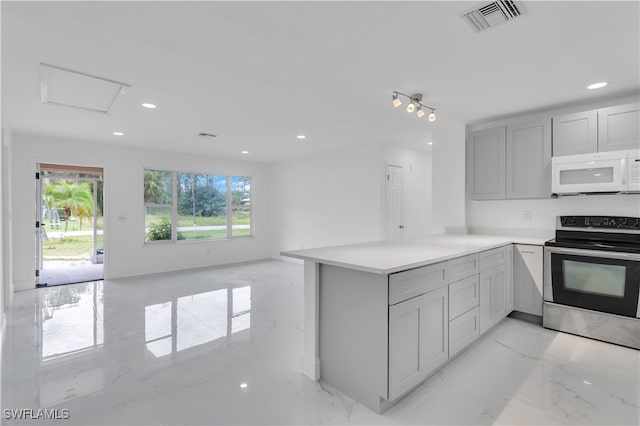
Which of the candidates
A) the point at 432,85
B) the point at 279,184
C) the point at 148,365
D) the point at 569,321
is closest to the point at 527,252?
the point at 569,321

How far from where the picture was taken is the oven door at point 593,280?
8.56 ft

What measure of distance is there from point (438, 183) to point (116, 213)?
5387 mm

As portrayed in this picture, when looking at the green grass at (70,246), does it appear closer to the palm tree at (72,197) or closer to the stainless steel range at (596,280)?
the palm tree at (72,197)

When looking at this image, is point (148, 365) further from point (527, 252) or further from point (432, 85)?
point (527, 252)

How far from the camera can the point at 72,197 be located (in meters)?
6.55

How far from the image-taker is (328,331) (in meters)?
2.17

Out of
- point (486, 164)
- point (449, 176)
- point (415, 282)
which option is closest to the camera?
point (415, 282)

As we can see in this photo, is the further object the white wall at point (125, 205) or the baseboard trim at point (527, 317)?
the white wall at point (125, 205)

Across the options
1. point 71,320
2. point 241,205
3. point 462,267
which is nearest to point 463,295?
point 462,267

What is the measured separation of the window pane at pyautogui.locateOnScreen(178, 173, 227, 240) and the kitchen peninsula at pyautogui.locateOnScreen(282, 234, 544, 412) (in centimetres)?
490

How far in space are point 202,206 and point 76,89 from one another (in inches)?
156

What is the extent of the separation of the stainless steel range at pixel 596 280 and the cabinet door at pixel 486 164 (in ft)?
2.77

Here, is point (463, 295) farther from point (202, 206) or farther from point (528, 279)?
point (202, 206)

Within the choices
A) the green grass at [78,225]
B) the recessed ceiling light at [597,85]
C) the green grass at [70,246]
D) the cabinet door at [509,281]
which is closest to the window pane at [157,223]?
the green grass at [78,225]
